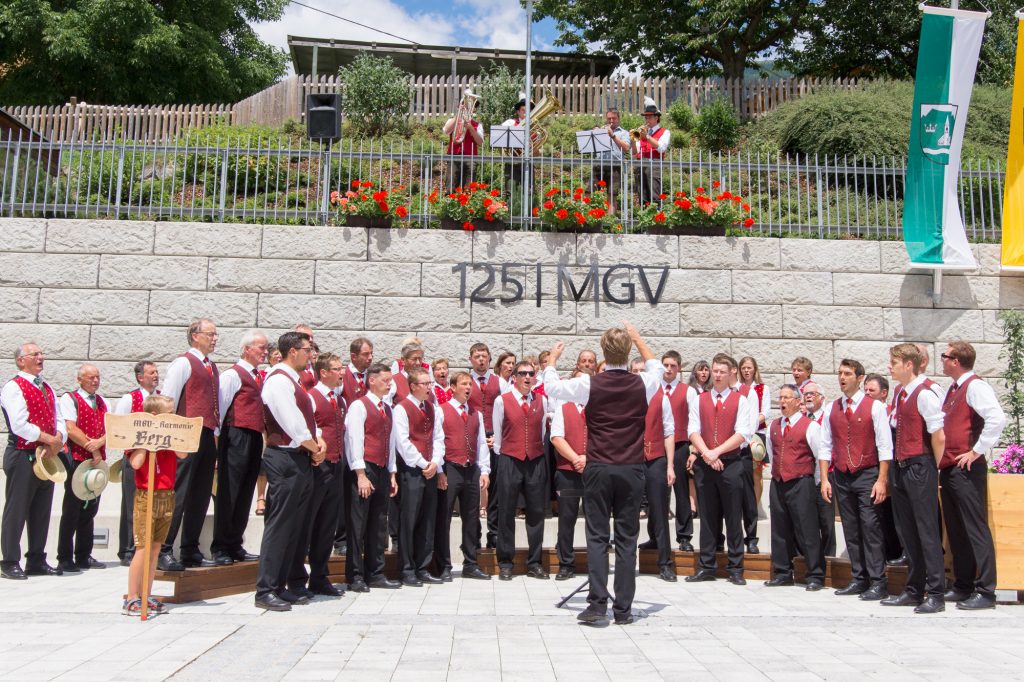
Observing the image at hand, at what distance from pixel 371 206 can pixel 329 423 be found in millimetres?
5061

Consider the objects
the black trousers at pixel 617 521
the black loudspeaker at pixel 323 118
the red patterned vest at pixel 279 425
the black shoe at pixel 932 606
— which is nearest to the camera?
the black trousers at pixel 617 521

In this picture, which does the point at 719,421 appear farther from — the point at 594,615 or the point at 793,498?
the point at 594,615

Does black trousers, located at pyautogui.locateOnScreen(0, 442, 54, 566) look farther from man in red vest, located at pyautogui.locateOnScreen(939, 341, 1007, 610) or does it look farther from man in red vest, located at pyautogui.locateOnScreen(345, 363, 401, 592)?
man in red vest, located at pyautogui.locateOnScreen(939, 341, 1007, 610)

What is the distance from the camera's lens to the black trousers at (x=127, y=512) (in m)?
7.31

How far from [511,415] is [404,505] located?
4.25 feet

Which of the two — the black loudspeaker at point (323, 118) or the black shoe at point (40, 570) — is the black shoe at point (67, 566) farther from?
the black loudspeaker at point (323, 118)

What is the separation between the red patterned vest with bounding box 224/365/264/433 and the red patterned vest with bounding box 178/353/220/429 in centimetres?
18

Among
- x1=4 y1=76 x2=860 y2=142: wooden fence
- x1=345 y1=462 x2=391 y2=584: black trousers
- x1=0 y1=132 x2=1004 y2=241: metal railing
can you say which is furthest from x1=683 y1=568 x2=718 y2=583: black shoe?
x1=4 y1=76 x2=860 y2=142: wooden fence

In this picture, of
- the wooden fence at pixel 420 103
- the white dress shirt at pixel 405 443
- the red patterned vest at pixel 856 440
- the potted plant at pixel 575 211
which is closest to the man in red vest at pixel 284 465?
the white dress shirt at pixel 405 443

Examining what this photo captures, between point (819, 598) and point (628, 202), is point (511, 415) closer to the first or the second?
point (819, 598)

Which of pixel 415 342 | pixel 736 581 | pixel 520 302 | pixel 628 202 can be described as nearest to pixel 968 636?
pixel 736 581

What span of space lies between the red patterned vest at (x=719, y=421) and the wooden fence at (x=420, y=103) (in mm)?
13884

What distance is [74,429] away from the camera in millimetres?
7645

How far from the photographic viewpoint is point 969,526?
6.38 m
